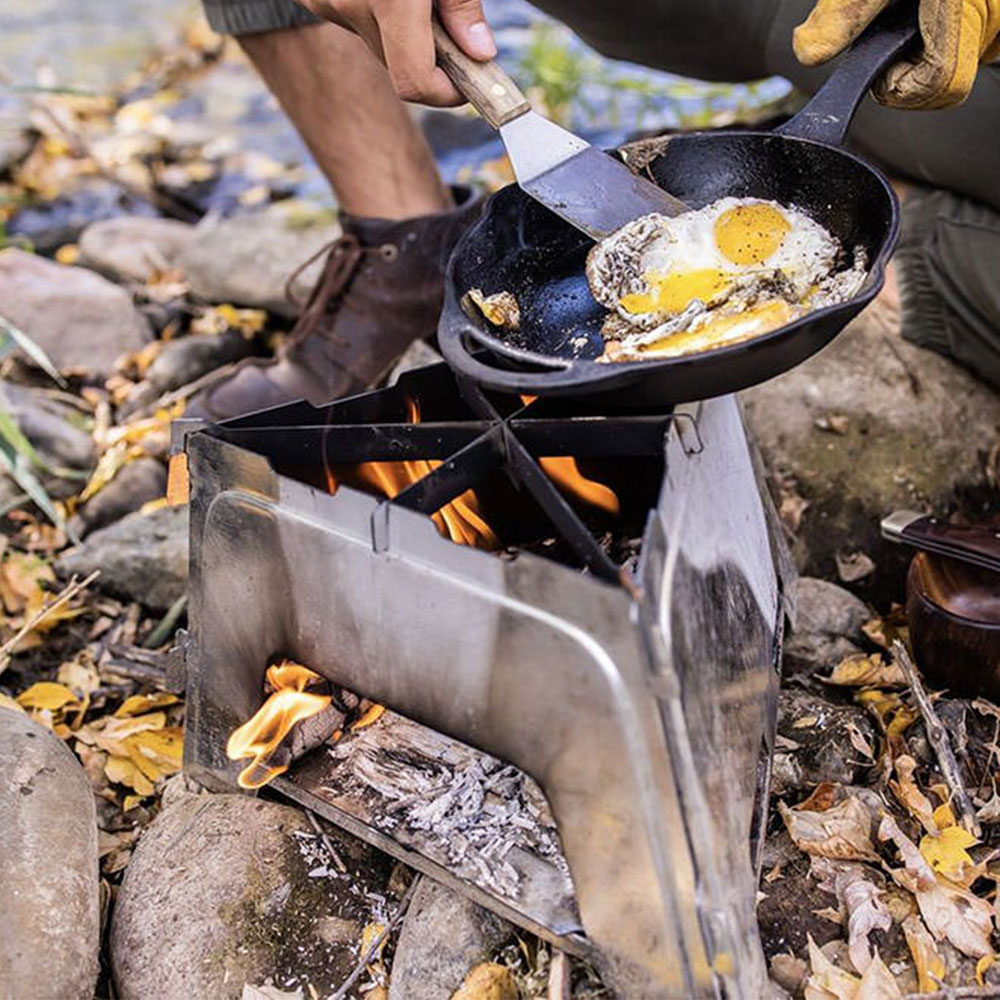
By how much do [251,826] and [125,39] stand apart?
6564 millimetres

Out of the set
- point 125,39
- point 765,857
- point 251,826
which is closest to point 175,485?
point 251,826

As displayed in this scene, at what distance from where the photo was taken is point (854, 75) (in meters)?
2.12

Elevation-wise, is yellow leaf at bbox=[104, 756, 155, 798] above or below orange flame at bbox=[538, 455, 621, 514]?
below

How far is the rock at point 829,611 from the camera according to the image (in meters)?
2.66

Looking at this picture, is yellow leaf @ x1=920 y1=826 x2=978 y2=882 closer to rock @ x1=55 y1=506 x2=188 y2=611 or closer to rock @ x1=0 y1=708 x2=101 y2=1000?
rock @ x1=0 y1=708 x2=101 y2=1000

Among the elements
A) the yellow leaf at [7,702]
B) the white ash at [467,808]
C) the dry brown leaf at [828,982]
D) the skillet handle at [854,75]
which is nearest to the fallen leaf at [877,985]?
the dry brown leaf at [828,982]

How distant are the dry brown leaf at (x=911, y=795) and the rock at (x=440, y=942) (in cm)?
76

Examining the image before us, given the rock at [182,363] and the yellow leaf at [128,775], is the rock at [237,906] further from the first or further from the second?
the rock at [182,363]

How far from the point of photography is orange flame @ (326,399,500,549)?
83.4 inches

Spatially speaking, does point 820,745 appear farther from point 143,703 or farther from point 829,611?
point 143,703

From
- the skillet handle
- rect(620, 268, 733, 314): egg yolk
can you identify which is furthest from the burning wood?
the skillet handle

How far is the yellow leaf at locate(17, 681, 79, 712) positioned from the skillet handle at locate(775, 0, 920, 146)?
197 centimetres

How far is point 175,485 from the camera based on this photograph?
2.15 meters

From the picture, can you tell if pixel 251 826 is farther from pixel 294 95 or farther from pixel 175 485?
pixel 294 95
